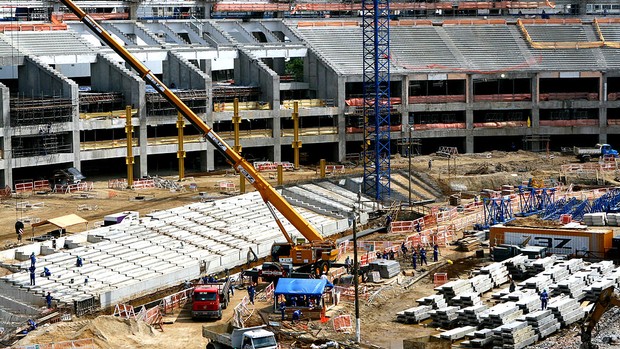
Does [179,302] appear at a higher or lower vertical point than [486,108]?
lower

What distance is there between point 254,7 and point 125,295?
197ft

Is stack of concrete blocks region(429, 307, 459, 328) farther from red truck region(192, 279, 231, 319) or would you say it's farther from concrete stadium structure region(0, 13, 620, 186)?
concrete stadium structure region(0, 13, 620, 186)

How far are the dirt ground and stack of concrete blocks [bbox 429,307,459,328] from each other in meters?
0.62

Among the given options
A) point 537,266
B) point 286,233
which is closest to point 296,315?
point 286,233

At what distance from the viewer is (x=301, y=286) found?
55.0 m

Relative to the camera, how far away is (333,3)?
114 m

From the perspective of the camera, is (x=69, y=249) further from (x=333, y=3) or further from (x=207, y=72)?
(x=333, y=3)

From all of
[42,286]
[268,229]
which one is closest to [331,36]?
[268,229]

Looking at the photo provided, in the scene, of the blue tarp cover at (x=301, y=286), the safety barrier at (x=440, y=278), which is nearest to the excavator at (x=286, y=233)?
the safety barrier at (x=440, y=278)

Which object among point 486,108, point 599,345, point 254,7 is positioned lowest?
point 599,345

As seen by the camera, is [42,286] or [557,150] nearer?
[42,286]

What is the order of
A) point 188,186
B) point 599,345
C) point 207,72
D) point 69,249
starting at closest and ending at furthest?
point 599,345
point 69,249
point 188,186
point 207,72

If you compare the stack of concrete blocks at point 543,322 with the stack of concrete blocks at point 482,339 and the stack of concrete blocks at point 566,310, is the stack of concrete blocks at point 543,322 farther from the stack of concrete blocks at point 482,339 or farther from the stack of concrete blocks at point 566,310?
the stack of concrete blocks at point 482,339

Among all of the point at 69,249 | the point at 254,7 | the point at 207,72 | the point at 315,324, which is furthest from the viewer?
the point at 254,7
